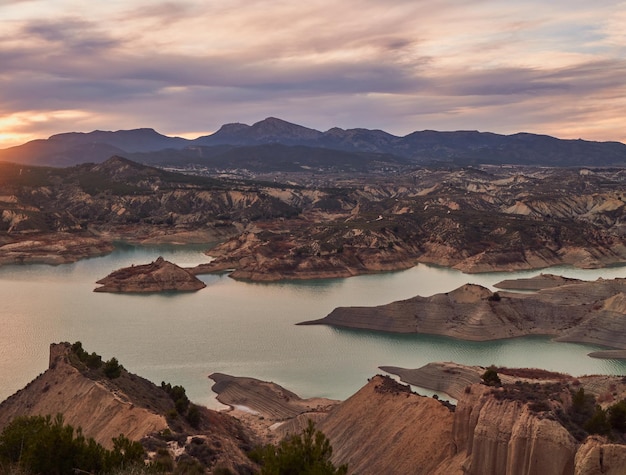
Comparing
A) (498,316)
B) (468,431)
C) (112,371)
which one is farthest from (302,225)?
(468,431)

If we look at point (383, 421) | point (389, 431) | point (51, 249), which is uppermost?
point (51, 249)

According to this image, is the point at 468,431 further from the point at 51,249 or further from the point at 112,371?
the point at 51,249

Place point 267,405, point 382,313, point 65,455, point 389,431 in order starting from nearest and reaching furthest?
point 65,455, point 389,431, point 267,405, point 382,313

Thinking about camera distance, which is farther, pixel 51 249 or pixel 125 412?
pixel 51 249

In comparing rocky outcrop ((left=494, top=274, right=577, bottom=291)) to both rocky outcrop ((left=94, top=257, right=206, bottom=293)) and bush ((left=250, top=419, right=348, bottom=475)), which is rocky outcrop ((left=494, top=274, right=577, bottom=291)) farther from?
bush ((left=250, top=419, right=348, bottom=475))

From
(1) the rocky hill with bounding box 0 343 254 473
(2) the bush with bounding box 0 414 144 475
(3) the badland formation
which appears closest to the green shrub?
(1) the rocky hill with bounding box 0 343 254 473

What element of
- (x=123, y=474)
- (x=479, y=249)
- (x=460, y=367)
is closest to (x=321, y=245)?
(x=479, y=249)

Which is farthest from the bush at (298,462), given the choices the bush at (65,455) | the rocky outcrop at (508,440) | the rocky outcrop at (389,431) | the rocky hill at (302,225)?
the rocky hill at (302,225)

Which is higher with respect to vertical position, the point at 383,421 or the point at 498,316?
the point at 383,421
